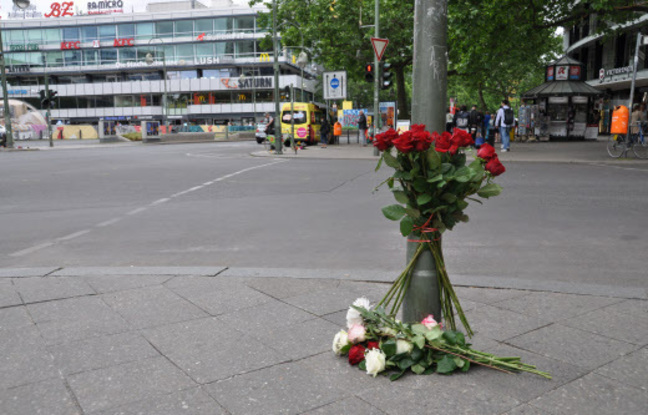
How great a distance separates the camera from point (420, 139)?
2.85 m

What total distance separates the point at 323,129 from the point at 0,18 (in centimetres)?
6773

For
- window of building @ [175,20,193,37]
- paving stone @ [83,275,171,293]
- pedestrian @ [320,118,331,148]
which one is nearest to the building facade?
window of building @ [175,20,193,37]

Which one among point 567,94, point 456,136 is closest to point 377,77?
point 567,94

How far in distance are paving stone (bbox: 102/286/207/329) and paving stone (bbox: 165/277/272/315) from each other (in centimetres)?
8

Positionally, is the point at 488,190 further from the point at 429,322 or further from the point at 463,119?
the point at 463,119

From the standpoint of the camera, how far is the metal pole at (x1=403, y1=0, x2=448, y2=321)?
3133 millimetres

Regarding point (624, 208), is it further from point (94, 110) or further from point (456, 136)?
point (94, 110)

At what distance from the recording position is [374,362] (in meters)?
2.83

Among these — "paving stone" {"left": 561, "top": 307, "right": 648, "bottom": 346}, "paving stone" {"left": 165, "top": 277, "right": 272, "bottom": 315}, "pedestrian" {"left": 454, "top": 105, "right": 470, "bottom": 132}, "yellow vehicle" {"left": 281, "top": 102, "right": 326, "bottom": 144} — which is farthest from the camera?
"yellow vehicle" {"left": 281, "top": 102, "right": 326, "bottom": 144}

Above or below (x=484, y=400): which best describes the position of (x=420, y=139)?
above

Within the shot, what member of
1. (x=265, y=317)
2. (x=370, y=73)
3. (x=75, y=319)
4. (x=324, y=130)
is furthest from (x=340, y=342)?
(x=324, y=130)

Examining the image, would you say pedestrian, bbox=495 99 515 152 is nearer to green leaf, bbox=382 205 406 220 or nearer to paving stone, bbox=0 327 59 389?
green leaf, bbox=382 205 406 220

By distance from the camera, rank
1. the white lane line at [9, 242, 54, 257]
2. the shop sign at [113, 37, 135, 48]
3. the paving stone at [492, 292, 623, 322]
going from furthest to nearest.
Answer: the shop sign at [113, 37, 135, 48], the white lane line at [9, 242, 54, 257], the paving stone at [492, 292, 623, 322]

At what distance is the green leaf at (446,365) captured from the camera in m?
2.85
